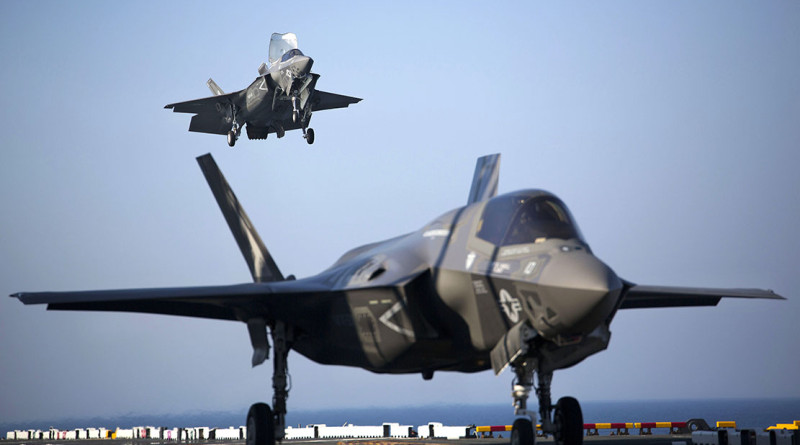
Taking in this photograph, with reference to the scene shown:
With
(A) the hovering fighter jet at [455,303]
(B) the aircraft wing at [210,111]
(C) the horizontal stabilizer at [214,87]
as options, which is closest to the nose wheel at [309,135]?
(B) the aircraft wing at [210,111]

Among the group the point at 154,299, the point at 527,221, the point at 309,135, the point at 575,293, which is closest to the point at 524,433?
the point at 575,293

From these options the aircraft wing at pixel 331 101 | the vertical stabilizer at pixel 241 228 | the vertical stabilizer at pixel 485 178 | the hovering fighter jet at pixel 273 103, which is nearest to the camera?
the vertical stabilizer at pixel 485 178

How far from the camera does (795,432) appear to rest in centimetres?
2191

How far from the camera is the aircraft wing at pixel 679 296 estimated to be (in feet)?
61.4

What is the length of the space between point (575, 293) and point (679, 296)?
755 centimetres

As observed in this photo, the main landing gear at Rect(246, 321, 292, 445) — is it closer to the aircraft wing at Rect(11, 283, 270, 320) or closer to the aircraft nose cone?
the aircraft wing at Rect(11, 283, 270, 320)

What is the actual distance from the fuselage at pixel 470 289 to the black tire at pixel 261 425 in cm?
193

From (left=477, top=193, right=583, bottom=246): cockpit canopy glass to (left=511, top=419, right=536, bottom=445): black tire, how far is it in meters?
2.77

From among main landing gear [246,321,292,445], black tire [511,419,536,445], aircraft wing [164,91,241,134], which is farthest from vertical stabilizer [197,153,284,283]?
aircraft wing [164,91,241,134]

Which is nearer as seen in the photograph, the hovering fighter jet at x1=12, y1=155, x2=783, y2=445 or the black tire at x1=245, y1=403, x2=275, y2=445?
the hovering fighter jet at x1=12, y1=155, x2=783, y2=445

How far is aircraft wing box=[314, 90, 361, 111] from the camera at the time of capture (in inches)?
1654

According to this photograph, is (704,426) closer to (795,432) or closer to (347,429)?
(795,432)

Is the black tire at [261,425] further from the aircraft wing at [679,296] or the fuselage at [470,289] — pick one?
the aircraft wing at [679,296]

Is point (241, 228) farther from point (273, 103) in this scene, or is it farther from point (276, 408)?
point (273, 103)
